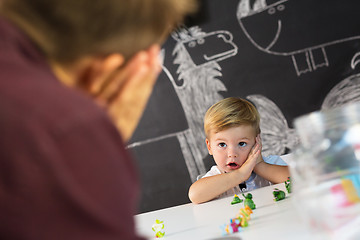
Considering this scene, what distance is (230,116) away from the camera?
6.46ft

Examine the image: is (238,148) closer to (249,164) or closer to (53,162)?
(249,164)

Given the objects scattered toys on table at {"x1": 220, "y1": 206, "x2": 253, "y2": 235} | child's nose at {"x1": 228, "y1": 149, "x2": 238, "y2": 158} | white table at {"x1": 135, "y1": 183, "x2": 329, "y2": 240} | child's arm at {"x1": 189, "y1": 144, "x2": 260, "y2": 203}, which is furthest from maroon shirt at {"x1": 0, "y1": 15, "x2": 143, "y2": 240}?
child's nose at {"x1": 228, "y1": 149, "x2": 238, "y2": 158}

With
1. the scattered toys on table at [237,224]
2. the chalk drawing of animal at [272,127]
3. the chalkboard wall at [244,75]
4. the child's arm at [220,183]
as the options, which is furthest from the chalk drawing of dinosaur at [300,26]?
the scattered toys on table at [237,224]

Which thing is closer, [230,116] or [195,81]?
[230,116]

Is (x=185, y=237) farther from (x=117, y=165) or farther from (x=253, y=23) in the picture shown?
(x=253, y=23)

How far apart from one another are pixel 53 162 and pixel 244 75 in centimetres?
273

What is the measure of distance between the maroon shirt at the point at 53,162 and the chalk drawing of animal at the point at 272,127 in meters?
2.63

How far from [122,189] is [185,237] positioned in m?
0.67

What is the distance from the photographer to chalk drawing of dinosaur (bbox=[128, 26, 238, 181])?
3.10 meters

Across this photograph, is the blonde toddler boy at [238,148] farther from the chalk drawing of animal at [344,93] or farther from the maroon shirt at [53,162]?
the maroon shirt at [53,162]

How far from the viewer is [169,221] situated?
4.70ft

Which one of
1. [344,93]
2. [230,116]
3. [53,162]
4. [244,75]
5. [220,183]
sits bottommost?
[53,162]

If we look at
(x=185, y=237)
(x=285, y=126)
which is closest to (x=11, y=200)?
(x=185, y=237)

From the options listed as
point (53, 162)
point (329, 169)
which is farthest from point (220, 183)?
point (53, 162)
